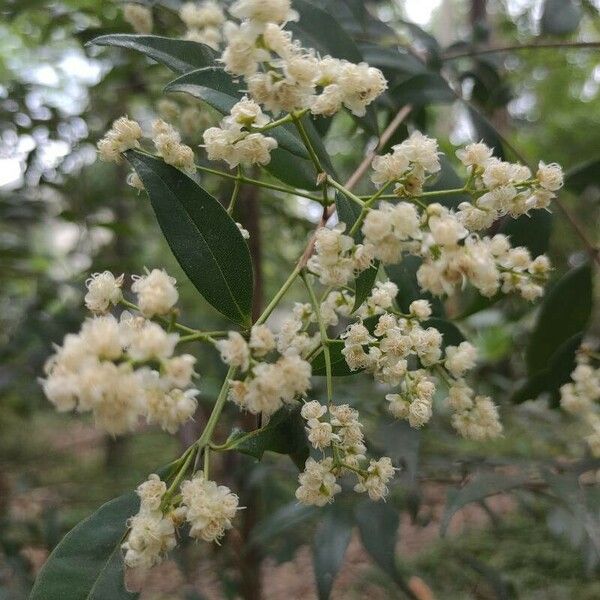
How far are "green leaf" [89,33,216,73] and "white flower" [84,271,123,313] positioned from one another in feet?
0.73

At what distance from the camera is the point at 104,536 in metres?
0.60

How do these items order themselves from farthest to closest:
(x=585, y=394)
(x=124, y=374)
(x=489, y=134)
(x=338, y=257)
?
(x=489, y=134), (x=585, y=394), (x=338, y=257), (x=124, y=374)

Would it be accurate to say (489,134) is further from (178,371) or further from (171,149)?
(178,371)

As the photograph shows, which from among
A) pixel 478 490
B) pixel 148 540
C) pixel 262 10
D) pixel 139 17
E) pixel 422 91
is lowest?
pixel 478 490

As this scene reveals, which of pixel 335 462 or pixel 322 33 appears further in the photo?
pixel 322 33

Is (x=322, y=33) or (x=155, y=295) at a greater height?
(x=322, y=33)

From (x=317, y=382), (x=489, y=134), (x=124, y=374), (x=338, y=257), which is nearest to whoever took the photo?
(x=124, y=374)

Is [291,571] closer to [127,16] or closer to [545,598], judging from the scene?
[545,598]

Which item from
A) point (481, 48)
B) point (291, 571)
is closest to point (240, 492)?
point (291, 571)

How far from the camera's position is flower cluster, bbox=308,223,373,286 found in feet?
1.83

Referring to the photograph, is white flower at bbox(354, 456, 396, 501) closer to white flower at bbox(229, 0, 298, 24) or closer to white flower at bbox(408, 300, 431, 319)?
white flower at bbox(408, 300, 431, 319)

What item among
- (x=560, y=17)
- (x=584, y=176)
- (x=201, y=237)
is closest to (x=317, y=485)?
(x=201, y=237)

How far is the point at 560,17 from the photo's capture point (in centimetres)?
126

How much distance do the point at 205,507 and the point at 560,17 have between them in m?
1.16
